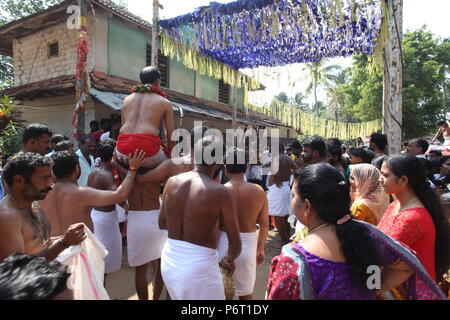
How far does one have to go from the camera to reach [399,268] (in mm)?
1568

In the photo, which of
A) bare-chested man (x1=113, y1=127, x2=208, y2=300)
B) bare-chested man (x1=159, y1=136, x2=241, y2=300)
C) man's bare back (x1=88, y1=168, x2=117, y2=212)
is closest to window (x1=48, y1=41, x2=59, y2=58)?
man's bare back (x1=88, y1=168, x2=117, y2=212)

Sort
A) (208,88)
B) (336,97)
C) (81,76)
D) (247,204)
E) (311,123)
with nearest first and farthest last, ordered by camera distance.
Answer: (247,204) < (81,76) < (311,123) < (208,88) < (336,97)

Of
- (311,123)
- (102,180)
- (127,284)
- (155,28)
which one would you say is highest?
(155,28)

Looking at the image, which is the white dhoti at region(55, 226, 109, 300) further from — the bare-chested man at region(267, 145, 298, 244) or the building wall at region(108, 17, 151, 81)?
the building wall at region(108, 17, 151, 81)

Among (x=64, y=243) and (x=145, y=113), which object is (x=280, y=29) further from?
(x=64, y=243)

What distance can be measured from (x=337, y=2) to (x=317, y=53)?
88.3 inches

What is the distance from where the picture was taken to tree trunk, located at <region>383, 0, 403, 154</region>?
4.61 m

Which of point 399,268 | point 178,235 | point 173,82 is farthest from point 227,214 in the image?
point 173,82

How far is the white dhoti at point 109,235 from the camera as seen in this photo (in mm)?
3336

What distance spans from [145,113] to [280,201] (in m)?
3.55

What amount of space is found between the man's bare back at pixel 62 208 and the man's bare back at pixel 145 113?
33.3 inches

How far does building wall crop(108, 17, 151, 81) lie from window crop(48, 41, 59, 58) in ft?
7.01

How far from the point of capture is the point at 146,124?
3.06 meters

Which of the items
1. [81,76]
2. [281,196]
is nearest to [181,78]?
[81,76]
